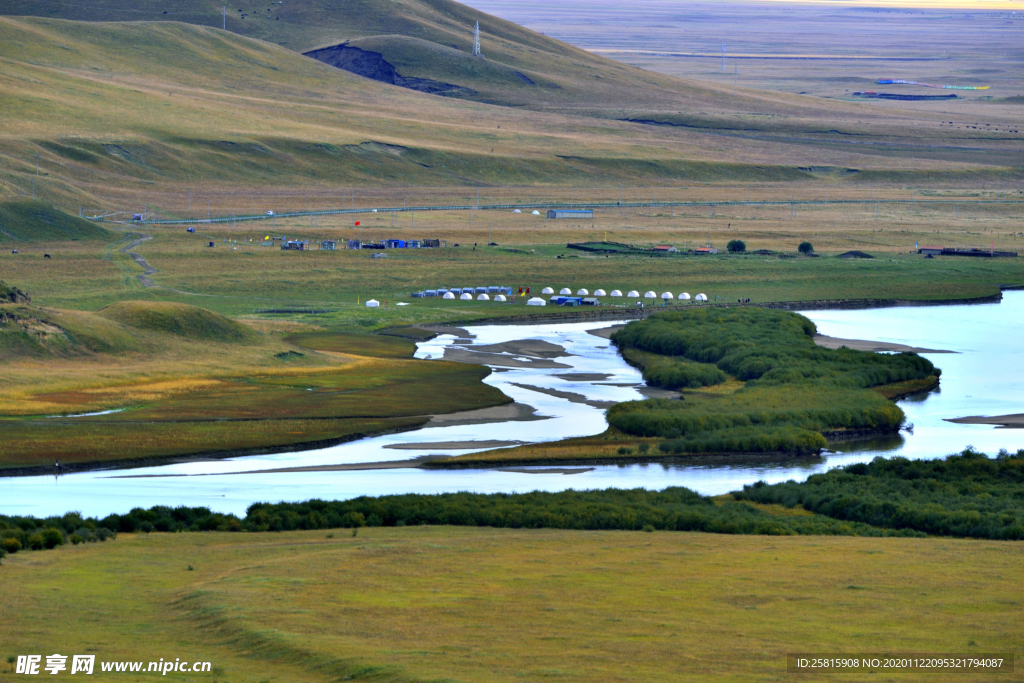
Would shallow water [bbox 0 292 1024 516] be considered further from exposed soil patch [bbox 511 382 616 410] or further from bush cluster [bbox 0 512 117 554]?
bush cluster [bbox 0 512 117 554]

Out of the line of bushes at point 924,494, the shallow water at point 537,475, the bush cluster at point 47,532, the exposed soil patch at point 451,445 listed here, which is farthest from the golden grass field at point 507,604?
the exposed soil patch at point 451,445

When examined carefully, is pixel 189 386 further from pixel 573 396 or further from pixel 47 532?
pixel 47 532

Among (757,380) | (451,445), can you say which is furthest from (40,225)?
(451,445)

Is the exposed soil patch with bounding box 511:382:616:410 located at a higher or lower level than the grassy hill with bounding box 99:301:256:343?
lower

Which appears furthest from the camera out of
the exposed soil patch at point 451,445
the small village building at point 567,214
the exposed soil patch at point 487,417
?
the small village building at point 567,214

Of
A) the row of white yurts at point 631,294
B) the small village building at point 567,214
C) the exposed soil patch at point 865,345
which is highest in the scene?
the small village building at point 567,214

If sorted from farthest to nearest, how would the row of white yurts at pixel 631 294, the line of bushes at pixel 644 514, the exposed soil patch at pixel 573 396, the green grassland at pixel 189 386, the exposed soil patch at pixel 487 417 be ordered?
1. the row of white yurts at pixel 631 294
2. the exposed soil patch at pixel 573 396
3. the exposed soil patch at pixel 487 417
4. the green grassland at pixel 189 386
5. the line of bushes at pixel 644 514

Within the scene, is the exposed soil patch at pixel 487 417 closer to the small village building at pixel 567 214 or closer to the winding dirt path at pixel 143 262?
the winding dirt path at pixel 143 262

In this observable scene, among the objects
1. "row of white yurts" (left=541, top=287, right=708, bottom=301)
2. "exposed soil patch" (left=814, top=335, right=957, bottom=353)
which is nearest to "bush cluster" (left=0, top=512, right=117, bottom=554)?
"exposed soil patch" (left=814, top=335, right=957, bottom=353)
